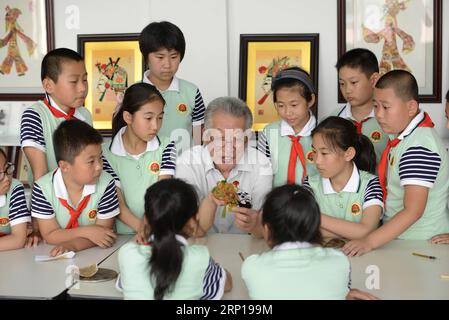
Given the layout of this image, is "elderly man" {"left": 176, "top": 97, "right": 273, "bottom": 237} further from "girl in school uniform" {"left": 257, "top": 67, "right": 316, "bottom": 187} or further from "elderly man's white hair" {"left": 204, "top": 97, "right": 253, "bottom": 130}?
"girl in school uniform" {"left": 257, "top": 67, "right": 316, "bottom": 187}

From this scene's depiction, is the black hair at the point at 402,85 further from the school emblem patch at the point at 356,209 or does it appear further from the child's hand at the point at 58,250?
the child's hand at the point at 58,250

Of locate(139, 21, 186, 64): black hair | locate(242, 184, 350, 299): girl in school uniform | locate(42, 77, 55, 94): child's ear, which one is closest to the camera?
locate(242, 184, 350, 299): girl in school uniform

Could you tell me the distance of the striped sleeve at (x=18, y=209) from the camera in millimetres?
2703

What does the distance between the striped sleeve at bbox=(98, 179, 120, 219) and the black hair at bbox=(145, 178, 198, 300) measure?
856 millimetres

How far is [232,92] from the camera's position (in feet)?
15.8

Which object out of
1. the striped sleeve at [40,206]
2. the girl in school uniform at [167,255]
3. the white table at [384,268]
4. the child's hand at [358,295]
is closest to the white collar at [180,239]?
the girl in school uniform at [167,255]

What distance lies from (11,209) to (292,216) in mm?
1459

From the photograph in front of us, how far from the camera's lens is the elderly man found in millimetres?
2900

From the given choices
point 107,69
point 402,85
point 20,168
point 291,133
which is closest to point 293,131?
point 291,133

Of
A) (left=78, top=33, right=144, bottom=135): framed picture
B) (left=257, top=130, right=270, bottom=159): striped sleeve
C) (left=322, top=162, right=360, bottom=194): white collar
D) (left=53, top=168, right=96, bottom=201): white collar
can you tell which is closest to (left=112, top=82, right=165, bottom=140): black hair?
(left=53, top=168, right=96, bottom=201): white collar

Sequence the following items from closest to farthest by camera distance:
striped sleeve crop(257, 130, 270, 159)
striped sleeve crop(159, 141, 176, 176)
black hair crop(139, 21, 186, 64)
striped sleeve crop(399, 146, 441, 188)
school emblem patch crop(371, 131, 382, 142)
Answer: striped sleeve crop(399, 146, 441, 188), striped sleeve crop(159, 141, 176, 176), striped sleeve crop(257, 130, 270, 159), school emblem patch crop(371, 131, 382, 142), black hair crop(139, 21, 186, 64)
